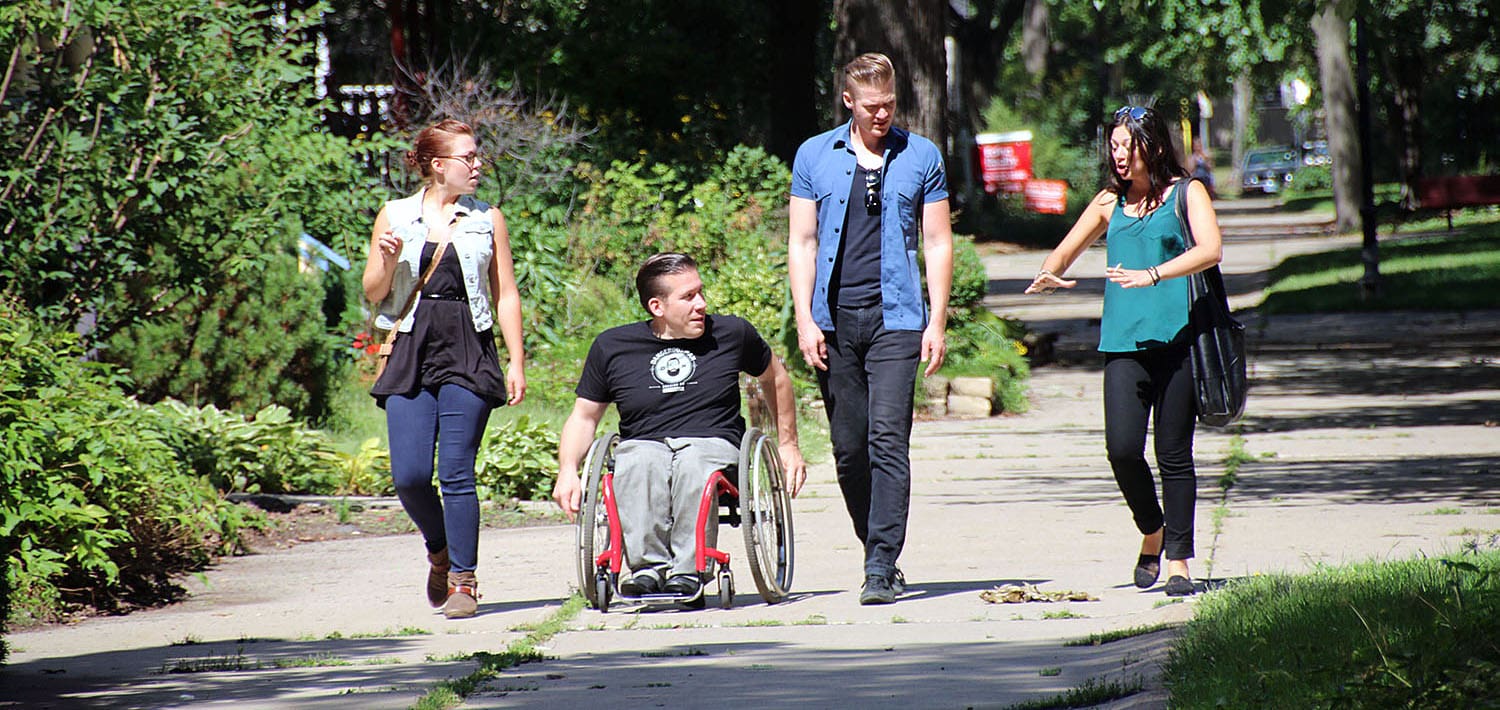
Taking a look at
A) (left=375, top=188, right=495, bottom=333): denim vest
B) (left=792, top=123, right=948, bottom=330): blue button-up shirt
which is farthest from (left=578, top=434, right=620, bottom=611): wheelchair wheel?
(left=792, top=123, right=948, bottom=330): blue button-up shirt

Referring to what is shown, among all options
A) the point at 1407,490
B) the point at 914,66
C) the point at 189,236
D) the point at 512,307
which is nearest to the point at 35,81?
the point at 189,236

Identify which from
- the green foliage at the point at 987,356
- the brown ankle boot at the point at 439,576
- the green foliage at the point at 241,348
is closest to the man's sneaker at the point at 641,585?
the brown ankle boot at the point at 439,576

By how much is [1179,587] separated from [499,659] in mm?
2309

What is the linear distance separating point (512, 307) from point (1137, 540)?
113 inches

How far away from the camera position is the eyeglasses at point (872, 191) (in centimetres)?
648

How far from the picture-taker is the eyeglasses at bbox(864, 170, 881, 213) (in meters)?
6.48

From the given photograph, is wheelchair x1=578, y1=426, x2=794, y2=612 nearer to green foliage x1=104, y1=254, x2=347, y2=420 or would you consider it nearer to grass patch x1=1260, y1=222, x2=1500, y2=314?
green foliage x1=104, y1=254, x2=347, y2=420

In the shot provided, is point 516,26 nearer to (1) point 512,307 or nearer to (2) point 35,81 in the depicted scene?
(2) point 35,81

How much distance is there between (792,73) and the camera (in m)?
22.1

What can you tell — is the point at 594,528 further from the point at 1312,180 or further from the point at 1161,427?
the point at 1312,180

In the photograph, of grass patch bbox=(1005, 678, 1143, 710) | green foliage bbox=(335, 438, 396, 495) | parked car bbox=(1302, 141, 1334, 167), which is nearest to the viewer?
grass patch bbox=(1005, 678, 1143, 710)

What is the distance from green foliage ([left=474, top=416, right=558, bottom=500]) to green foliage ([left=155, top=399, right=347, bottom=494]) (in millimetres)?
851

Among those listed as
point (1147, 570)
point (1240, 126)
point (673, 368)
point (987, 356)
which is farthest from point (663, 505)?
point (1240, 126)

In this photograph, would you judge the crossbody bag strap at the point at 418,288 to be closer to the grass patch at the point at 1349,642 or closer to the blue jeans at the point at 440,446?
the blue jeans at the point at 440,446
